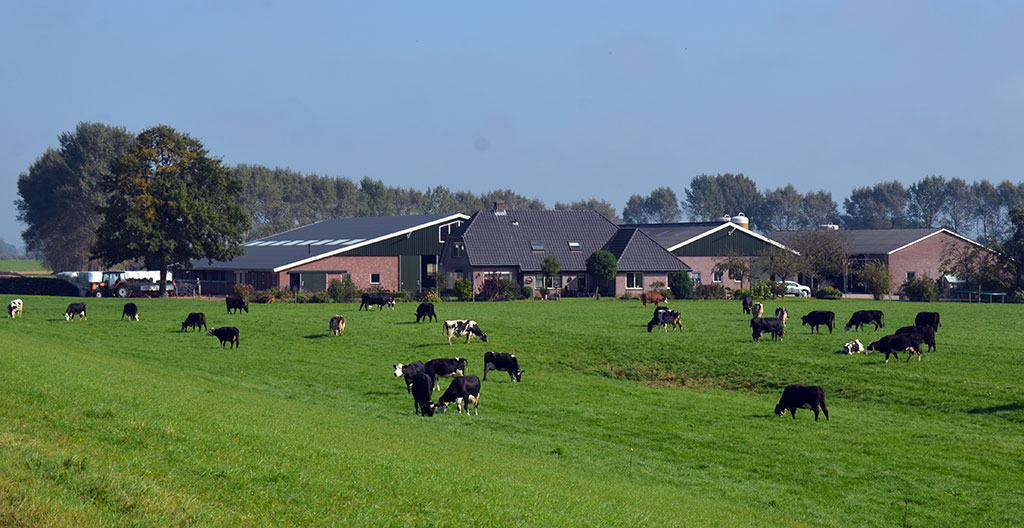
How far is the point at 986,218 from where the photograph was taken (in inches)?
7165

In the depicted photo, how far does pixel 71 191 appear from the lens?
114062mm

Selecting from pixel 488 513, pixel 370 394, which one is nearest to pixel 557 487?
pixel 488 513

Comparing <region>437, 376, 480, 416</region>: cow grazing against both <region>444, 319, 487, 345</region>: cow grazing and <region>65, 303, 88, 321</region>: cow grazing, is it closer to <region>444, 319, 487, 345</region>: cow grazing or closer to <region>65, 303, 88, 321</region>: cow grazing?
<region>444, 319, 487, 345</region>: cow grazing

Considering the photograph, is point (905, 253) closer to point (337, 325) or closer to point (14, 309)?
point (337, 325)

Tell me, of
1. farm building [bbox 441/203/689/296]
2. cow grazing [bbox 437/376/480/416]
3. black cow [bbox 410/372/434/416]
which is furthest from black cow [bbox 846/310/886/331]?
farm building [bbox 441/203/689/296]

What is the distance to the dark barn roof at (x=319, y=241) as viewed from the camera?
78812mm

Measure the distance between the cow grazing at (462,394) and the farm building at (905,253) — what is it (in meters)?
73.0

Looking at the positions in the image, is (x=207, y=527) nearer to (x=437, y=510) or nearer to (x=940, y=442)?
(x=437, y=510)

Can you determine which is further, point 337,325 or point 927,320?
point 927,320

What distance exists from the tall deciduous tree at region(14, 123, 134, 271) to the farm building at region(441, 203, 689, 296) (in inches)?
2064

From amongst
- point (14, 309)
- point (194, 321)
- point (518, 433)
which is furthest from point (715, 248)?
point (518, 433)

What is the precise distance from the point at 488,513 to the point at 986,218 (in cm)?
19365

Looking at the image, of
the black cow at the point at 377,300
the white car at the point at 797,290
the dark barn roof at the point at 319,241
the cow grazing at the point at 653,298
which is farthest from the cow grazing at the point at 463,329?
the white car at the point at 797,290

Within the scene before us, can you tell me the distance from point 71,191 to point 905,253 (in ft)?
304
